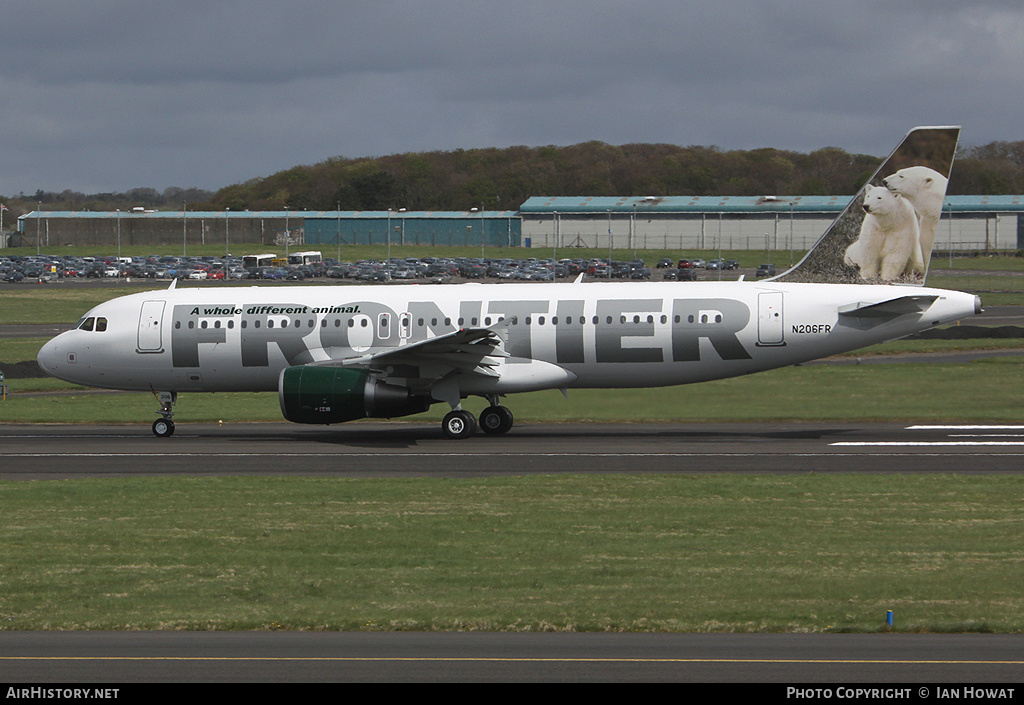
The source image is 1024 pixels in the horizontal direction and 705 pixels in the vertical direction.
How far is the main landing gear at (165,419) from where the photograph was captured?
3503 cm

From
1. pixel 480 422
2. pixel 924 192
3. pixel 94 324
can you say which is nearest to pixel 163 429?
pixel 94 324

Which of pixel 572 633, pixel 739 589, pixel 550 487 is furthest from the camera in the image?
pixel 550 487

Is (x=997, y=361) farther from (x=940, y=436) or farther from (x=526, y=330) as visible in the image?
(x=526, y=330)

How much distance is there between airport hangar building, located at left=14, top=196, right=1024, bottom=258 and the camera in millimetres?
142625

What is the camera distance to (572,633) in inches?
555

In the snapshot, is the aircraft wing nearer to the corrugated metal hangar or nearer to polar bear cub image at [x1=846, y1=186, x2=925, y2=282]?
polar bear cub image at [x1=846, y1=186, x2=925, y2=282]

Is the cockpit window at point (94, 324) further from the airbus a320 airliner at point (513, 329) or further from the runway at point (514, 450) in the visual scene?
the runway at point (514, 450)

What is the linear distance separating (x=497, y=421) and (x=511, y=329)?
291 centimetres

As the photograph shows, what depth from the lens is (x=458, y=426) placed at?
3406cm

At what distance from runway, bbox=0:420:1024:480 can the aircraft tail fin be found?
465 centimetres

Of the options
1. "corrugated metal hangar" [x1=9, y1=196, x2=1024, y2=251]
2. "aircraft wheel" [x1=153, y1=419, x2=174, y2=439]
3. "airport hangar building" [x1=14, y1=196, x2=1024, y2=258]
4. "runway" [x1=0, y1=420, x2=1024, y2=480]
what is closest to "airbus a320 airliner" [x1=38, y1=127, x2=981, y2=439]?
"aircraft wheel" [x1=153, y1=419, x2=174, y2=439]

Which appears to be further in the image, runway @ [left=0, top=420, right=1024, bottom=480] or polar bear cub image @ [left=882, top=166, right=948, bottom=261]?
polar bear cub image @ [left=882, top=166, right=948, bottom=261]
